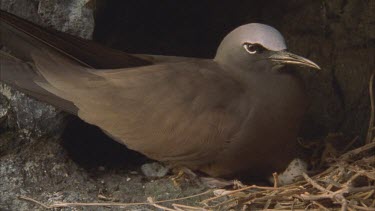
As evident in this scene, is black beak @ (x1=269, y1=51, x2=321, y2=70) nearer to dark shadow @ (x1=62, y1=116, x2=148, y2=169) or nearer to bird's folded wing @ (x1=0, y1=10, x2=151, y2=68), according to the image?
bird's folded wing @ (x1=0, y1=10, x2=151, y2=68)

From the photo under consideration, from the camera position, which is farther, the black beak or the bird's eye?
the bird's eye

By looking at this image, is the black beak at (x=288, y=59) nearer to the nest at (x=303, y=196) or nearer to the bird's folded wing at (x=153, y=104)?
the bird's folded wing at (x=153, y=104)

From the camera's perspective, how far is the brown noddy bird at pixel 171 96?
10.3ft

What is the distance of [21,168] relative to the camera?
3.19 meters

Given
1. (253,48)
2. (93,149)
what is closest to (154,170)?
(93,149)

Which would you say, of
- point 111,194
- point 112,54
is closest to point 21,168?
point 111,194

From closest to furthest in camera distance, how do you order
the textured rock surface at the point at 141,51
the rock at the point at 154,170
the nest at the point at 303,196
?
the nest at the point at 303,196, the textured rock surface at the point at 141,51, the rock at the point at 154,170

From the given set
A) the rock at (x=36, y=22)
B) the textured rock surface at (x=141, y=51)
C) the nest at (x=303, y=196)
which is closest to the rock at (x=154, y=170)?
the textured rock surface at (x=141, y=51)

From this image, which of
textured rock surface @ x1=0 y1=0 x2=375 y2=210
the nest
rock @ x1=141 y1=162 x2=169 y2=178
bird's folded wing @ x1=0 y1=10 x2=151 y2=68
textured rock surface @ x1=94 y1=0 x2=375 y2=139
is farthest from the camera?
textured rock surface @ x1=94 y1=0 x2=375 y2=139

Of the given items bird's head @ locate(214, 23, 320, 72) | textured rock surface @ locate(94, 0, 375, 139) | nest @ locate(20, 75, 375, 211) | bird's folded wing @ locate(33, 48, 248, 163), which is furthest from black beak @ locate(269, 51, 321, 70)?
textured rock surface @ locate(94, 0, 375, 139)

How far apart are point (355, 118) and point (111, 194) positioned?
1.41 m

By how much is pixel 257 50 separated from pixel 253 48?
0.8 inches

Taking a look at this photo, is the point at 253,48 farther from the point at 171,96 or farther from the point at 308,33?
the point at 308,33

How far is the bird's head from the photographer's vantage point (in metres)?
3.27
